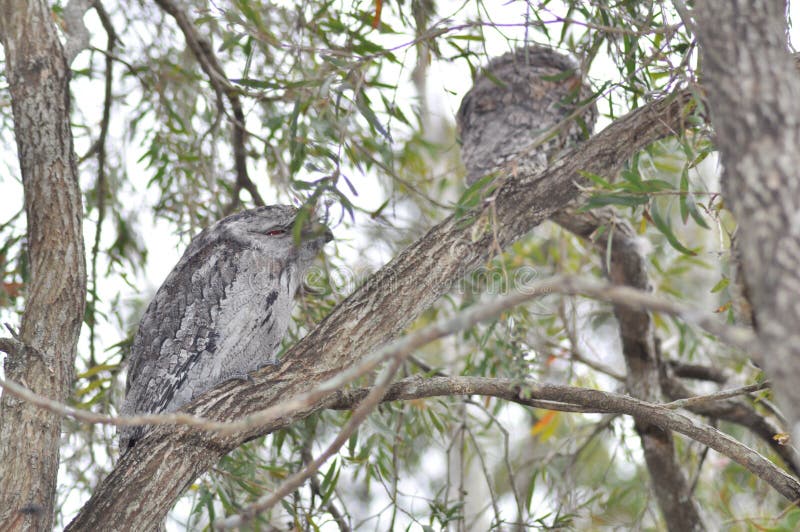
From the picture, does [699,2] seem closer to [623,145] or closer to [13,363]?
[623,145]

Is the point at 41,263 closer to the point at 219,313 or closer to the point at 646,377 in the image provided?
the point at 219,313

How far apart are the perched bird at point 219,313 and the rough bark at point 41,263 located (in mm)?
313

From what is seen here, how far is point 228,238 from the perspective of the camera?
2.12 meters

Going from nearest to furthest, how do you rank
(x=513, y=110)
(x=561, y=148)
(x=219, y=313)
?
(x=219, y=313)
(x=561, y=148)
(x=513, y=110)

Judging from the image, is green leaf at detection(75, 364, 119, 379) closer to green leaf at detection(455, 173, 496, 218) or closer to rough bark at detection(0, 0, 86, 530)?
rough bark at detection(0, 0, 86, 530)

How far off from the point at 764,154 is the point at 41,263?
4.81 feet

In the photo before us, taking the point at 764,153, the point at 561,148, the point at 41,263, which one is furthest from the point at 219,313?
the point at 764,153

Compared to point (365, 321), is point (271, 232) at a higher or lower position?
higher

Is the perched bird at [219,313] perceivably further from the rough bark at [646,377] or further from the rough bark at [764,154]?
the rough bark at [764,154]

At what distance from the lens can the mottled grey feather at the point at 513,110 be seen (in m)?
2.36

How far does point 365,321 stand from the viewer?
179 centimetres

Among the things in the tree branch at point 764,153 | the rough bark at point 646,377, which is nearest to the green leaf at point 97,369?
the rough bark at point 646,377

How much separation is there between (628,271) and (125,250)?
1819 mm

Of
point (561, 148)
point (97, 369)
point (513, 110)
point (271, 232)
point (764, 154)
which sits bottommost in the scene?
point (764, 154)
